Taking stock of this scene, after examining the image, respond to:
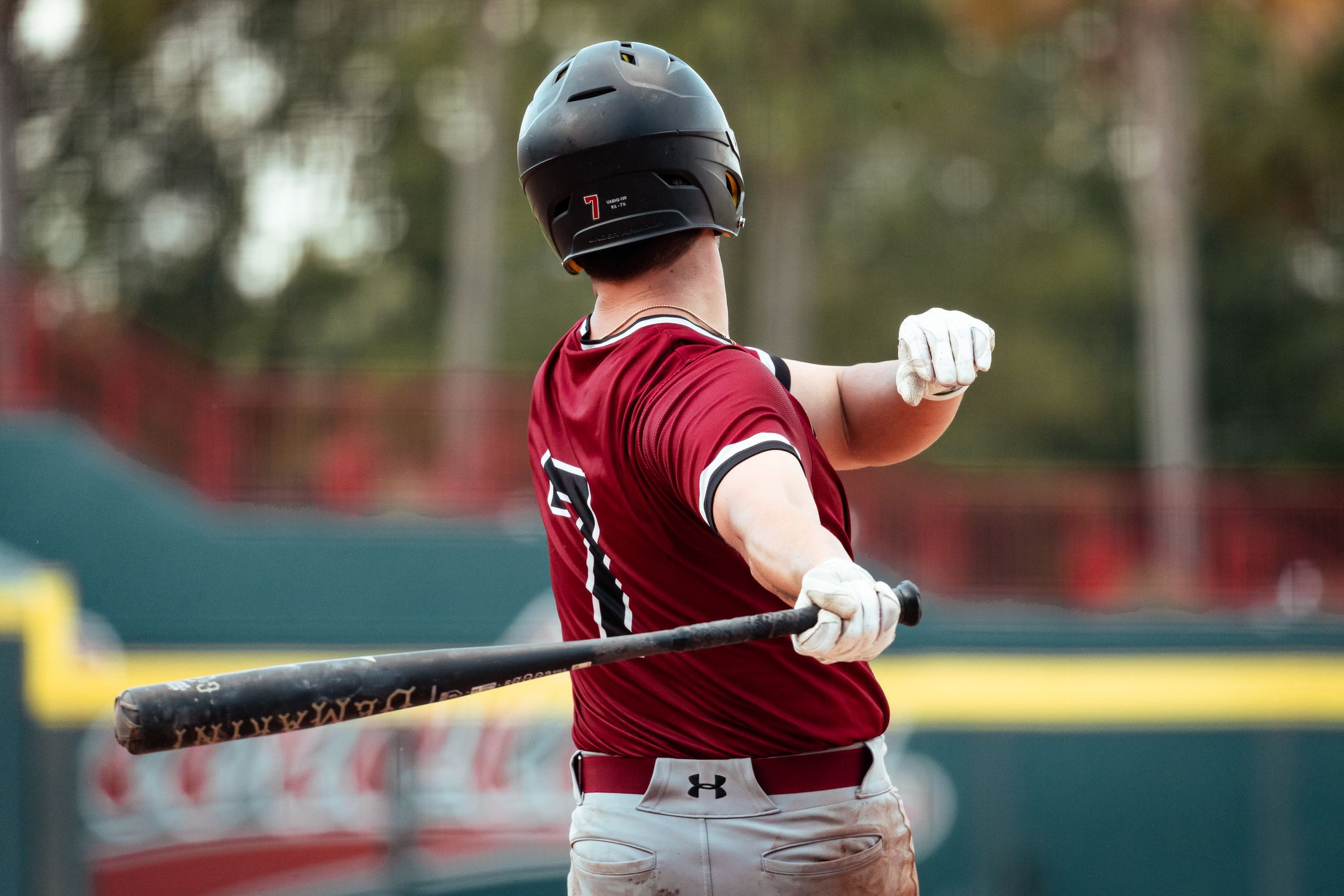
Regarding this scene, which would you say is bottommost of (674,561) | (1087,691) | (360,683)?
(1087,691)

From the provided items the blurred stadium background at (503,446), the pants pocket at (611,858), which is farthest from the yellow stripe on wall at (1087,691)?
the pants pocket at (611,858)

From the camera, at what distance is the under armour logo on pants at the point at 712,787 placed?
2.51 m

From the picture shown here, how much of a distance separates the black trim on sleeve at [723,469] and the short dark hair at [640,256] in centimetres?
62

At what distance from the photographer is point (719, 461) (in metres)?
2.22

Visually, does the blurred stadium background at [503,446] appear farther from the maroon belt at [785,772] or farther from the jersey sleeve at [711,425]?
the jersey sleeve at [711,425]

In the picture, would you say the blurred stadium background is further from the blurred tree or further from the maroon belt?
the maroon belt

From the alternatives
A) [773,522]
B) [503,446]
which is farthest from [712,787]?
[503,446]

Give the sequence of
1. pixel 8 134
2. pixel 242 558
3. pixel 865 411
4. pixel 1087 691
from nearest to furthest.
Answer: pixel 865 411 → pixel 1087 691 → pixel 242 558 → pixel 8 134

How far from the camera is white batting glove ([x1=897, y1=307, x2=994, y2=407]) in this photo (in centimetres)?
278

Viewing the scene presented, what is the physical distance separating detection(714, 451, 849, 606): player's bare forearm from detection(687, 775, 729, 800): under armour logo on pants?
17.4 inches

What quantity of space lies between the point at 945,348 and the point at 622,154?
712 mm

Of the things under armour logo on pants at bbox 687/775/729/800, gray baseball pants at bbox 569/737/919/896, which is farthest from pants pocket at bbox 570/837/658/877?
under armour logo on pants at bbox 687/775/729/800

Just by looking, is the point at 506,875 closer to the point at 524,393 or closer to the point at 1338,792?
the point at 524,393

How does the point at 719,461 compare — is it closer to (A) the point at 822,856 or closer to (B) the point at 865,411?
(A) the point at 822,856
